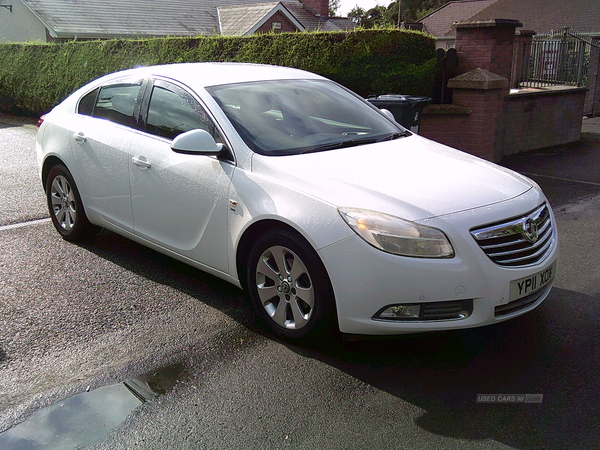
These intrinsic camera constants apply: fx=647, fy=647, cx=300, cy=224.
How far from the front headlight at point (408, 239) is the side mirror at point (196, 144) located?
1.28 meters

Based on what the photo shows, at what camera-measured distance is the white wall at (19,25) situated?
2841 cm

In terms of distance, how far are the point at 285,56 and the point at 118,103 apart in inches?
240

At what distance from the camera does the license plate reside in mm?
3641

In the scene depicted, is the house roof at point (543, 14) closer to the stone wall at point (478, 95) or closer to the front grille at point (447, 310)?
the stone wall at point (478, 95)

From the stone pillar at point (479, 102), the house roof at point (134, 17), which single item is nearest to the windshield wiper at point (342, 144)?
the stone pillar at point (479, 102)

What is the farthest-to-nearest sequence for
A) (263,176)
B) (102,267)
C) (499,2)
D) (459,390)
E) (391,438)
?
1. (499,2)
2. (102,267)
3. (263,176)
4. (459,390)
5. (391,438)

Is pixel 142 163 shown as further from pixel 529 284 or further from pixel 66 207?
pixel 529 284

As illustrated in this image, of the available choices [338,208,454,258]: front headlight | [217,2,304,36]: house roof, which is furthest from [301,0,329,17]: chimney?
[338,208,454,258]: front headlight

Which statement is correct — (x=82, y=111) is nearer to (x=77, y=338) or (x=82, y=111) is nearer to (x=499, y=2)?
(x=77, y=338)

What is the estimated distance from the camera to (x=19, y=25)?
29.3 meters

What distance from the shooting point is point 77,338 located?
13.7 feet

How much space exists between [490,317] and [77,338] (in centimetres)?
257

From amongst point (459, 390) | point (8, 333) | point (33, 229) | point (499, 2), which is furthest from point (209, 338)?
point (499, 2)

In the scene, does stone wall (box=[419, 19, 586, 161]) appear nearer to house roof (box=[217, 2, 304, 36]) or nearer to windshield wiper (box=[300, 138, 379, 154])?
windshield wiper (box=[300, 138, 379, 154])
